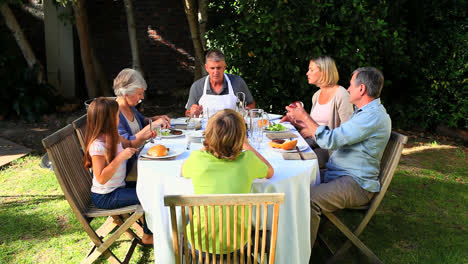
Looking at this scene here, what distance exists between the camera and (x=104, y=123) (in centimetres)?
273

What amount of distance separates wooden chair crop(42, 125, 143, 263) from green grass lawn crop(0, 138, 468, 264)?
468mm

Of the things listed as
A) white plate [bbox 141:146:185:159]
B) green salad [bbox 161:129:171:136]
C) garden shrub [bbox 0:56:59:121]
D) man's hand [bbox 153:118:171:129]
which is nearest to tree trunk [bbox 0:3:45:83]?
garden shrub [bbox 0:56:59:121]

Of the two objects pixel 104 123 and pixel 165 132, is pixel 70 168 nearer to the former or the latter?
pixel 104 123

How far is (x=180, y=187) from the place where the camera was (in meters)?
2.49

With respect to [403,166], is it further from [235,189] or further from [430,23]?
[235,189]

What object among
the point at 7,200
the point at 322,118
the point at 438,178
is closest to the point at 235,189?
the point at 322,118

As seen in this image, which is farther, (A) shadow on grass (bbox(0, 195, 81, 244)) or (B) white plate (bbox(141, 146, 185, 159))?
(A) shadow on grass (bbox(0, 195, 81, 244))

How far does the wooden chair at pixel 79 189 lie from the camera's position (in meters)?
2.72

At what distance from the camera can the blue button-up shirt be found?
2.87 metres

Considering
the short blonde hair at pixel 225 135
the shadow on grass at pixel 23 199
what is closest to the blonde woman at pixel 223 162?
the short blonde hair at pixel 225 135

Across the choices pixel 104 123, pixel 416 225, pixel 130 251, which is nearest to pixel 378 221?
pixel 416 225

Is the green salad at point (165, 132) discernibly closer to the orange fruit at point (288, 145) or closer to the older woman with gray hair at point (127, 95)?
A: the older woman with gray hair at point (127, 95)

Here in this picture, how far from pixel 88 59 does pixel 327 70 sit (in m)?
5.56

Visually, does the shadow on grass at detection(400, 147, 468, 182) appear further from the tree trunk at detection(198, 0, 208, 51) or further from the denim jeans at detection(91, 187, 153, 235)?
the denim jeans at detection(91, 187, 153, 235)
